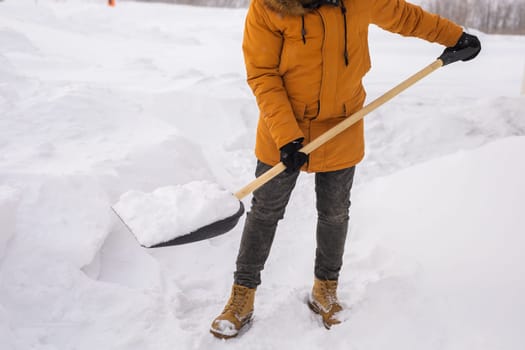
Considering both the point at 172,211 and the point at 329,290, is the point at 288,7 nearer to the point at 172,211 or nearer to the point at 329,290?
the point at 172,211

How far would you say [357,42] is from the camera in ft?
5.19

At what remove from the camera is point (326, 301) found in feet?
6.37

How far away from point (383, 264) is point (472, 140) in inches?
81.5

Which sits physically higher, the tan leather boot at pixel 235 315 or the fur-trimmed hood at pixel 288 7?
the fur-trimmed hood at pixel 288 7

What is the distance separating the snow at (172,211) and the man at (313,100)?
16 cm

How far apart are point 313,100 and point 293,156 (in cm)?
22

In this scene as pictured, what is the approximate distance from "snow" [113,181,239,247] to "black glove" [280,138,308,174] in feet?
0.97

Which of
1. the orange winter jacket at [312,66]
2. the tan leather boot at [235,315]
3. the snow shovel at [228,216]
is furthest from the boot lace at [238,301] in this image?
the orange winter jacket at [312,66]

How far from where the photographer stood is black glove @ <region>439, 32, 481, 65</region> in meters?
1.89

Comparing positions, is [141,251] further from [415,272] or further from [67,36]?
[67,36]

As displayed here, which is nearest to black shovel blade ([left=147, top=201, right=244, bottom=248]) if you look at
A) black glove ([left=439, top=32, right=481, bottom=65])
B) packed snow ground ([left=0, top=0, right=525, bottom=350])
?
packed snow ground ([left=0, top=0, right=525, bottom=350])

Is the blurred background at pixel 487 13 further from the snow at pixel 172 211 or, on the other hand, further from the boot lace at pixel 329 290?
the snow at pixel 172 211

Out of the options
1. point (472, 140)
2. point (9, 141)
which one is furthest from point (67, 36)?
point (472, 140)

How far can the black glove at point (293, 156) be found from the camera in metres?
1.58
